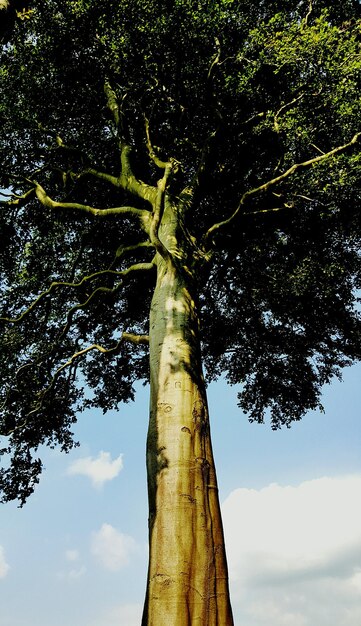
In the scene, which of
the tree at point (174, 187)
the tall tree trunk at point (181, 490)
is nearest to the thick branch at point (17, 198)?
the tree at point (174, 187)

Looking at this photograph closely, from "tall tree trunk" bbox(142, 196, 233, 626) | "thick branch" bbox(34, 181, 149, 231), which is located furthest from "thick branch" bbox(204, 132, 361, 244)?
"tall tree trunk" bbox(142, 196, 233, 626)

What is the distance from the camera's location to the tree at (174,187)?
29.9 ft

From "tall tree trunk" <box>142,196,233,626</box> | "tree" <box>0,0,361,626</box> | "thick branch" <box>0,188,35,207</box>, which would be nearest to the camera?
"tall tree trunk" <box>142,196,233,626</box>

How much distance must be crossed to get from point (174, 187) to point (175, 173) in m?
0.39

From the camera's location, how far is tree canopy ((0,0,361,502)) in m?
9.77

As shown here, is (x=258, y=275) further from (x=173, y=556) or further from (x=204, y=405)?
(x=173, y=556)

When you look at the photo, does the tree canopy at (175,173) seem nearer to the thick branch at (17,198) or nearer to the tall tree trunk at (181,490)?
the thick branch at (17,198)

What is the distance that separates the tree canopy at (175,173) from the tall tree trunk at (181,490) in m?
1.36

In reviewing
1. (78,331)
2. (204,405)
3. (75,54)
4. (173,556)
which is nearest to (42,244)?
(78,331)

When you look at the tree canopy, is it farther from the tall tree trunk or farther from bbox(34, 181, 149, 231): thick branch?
the tall tree trunk

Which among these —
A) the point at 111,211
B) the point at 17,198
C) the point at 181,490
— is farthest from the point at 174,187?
the point at 181,490

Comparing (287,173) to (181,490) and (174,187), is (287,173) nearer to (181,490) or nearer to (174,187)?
(174,187)

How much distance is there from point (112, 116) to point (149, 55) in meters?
2.01

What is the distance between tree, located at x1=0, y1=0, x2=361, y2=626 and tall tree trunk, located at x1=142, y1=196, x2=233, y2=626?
4 cm
